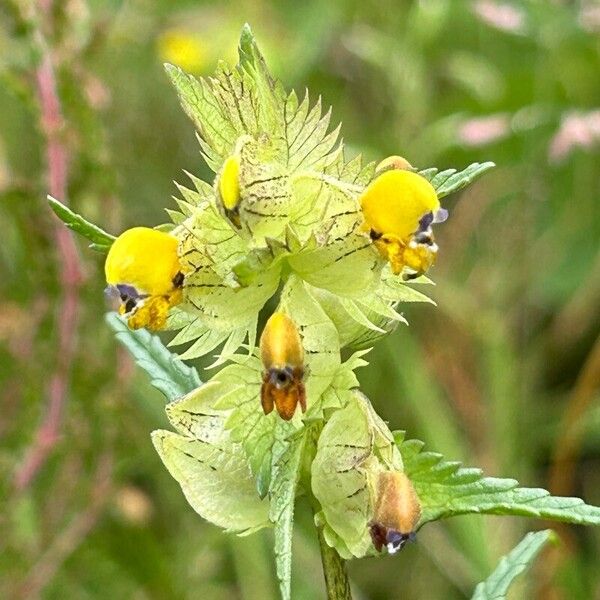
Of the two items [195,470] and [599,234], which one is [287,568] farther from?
[599,234]

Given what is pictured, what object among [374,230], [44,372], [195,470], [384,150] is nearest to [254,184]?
[374,230]

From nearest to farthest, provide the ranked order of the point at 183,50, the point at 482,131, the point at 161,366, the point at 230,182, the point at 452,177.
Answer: the point at 230,182, the point at 452,177, the point at 161,366, the point at 482,131, the point at 183,50

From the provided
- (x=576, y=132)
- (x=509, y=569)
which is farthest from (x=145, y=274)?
(x=576, y=132)

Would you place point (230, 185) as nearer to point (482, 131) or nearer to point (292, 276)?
point (292, 276)

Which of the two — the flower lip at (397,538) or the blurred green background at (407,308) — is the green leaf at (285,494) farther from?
the blurred green background at (407,308)

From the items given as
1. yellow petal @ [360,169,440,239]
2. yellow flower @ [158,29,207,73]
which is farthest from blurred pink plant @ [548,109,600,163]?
yellow petal @ [360,169,440,239]

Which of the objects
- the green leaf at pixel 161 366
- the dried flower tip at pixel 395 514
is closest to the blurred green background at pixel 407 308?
the green leaf at pixel 161 366

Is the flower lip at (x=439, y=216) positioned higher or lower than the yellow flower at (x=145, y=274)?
lower
